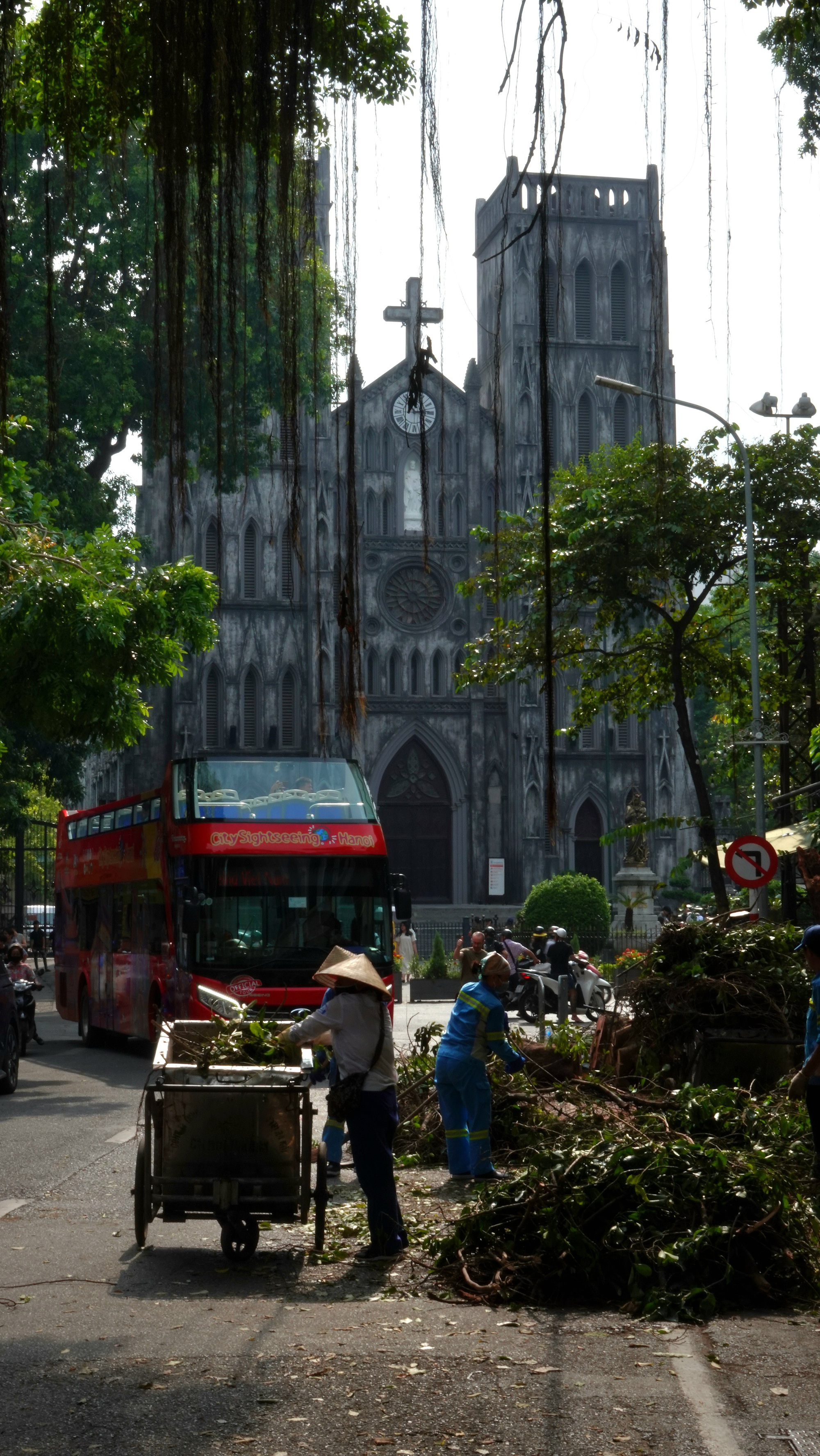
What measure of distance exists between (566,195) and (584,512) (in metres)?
25.2

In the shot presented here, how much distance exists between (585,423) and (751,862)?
37.0 metres

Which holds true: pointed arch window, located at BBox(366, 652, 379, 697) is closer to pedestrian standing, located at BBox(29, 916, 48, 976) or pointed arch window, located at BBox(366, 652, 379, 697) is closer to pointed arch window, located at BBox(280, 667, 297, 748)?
pointed arch window, located at BBox(280, 667, 297, 748)

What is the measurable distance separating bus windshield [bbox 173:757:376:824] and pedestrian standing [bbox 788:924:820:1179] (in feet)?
34.5

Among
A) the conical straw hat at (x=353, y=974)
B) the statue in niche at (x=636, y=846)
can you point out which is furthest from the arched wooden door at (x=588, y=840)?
the conical straw hat at (x=353, y=974)

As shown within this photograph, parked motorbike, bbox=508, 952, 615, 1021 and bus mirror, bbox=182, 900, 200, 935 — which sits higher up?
bus mirror, bbox=182, 900, 200, 935

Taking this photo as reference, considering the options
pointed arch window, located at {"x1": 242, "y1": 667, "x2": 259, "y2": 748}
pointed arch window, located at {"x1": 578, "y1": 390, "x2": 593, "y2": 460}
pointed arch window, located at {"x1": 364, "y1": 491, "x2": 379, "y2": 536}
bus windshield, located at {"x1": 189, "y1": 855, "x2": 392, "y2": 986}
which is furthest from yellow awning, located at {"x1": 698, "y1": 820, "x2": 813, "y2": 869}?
pointed arch window, located at {"x1": 364, "y1": 491, "x2": 379, "y2": 536}

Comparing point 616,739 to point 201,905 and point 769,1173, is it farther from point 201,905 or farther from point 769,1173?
point 769,1173

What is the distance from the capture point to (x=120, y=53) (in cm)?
440

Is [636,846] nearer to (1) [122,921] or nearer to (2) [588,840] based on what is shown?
(2) [588,840]

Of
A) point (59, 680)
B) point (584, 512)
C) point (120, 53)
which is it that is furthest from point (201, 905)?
point (120, 53)

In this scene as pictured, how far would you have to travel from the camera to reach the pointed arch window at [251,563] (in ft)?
169

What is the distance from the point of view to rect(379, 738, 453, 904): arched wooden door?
52.3 meters

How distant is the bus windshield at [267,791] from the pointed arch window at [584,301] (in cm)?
3792

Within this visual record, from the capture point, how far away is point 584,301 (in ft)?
176
